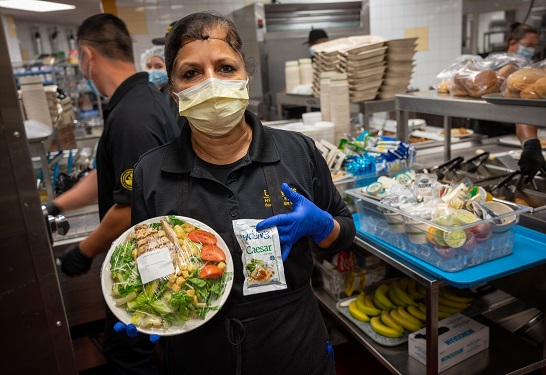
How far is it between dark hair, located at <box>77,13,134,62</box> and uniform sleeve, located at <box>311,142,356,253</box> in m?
1.29

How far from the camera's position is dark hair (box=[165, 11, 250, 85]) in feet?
4.06

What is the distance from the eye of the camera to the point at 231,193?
4.04 feet

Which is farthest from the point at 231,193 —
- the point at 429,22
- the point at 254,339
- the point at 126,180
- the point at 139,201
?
the point at 429,22

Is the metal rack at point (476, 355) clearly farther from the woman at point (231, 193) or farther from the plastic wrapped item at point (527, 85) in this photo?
the woman at point (231, 193)

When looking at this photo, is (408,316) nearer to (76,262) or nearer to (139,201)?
(139,201)

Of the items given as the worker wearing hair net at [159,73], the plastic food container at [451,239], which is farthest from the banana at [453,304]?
the worker wearing hair net at [159,73]

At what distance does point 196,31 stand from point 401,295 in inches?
65.3

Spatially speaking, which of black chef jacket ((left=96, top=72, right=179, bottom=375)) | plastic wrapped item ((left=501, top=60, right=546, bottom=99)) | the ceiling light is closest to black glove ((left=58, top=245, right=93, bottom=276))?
black chef jacket ((left=96, top=72, right=179, bottom=375))

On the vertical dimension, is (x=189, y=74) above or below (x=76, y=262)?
above

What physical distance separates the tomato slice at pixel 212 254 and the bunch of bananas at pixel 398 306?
1186 mm

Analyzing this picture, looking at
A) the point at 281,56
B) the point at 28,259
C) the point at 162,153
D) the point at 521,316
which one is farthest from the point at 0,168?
the point at 281,56

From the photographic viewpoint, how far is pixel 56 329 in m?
0.84

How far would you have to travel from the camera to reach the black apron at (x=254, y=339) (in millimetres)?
1226

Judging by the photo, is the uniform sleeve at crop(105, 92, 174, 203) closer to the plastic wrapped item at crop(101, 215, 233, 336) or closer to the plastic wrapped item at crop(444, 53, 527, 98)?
the plastic wrapped item at crop(101, 215, 233, 336)
